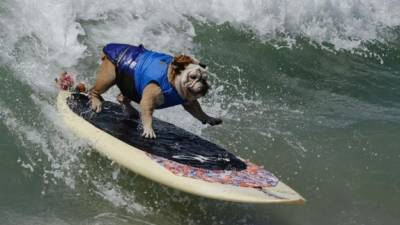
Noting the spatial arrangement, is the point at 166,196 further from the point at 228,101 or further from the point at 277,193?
the point at 228,101

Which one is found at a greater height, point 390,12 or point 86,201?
point 390,12

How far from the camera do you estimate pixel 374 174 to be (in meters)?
5.98

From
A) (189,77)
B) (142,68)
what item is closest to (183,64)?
(189,77)

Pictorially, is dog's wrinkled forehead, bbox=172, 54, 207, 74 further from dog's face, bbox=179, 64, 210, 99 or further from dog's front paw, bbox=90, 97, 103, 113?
dog's front paw, bbox=90, 97, 103, 113

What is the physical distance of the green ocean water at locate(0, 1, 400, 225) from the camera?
4984 mm

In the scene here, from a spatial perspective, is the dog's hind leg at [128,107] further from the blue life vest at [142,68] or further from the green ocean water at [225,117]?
the green ocean water at [225,117]

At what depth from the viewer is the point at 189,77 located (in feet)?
15.0

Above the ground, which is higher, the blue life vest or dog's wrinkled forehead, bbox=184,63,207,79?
dog's wrinkled forehead, bbox=184,63,207,79

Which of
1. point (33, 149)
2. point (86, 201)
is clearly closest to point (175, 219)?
point (86, 201)

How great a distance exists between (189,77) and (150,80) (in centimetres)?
40

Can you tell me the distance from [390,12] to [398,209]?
25.5ft

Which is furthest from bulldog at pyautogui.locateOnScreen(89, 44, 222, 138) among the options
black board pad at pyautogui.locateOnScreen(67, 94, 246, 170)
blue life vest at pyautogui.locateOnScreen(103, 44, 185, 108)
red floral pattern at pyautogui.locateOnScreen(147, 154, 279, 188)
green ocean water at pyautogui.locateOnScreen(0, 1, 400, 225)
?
green ocean water at pyautogui.locateOnScreen(0, 1, 400, 225)

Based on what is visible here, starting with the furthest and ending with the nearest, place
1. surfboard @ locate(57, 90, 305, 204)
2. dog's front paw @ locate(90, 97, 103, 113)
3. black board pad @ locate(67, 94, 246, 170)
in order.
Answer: dog's front paw @ locate(90, 97, 103, 113), black board pad @ locate(67, 94, 246, 170), surfboard @ locate(57, 90, 305, 204)

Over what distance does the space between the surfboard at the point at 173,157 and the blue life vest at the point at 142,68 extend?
38 cm
